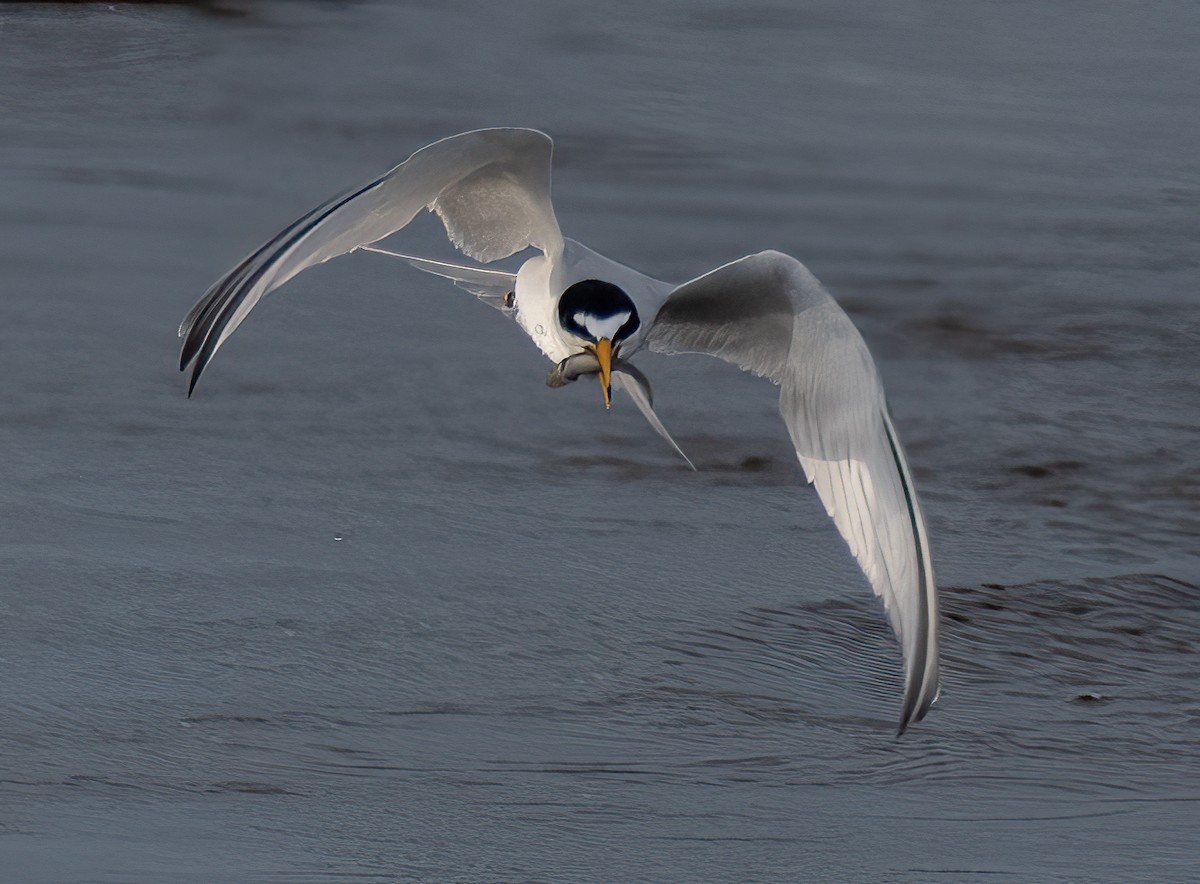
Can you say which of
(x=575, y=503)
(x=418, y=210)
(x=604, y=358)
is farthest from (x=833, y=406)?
(x=575, y=503)

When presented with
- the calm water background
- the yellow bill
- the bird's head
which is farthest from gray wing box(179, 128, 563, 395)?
the calm water background

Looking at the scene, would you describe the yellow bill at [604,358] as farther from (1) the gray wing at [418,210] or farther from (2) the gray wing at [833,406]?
(1) the gray wing at [418,210]

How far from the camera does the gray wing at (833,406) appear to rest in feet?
10.1

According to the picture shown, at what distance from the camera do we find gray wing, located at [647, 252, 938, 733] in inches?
121

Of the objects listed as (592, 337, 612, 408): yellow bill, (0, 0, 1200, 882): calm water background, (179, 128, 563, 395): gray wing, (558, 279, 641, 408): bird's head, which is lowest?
(0, 0, 1200, 882): calm water background

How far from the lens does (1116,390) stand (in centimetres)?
541

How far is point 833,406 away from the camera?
3406 mm

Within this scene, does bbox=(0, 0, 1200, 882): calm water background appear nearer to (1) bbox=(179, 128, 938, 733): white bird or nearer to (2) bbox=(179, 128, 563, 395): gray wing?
(1) bbox=(179, 128, 938, 733): white bird

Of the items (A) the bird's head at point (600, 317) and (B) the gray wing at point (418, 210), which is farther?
(A) the bird's head at point (600, 317)

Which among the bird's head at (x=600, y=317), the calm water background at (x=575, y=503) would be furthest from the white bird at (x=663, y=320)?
the calm water background at (x=575, y=503)

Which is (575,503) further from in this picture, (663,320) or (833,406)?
(833,406)

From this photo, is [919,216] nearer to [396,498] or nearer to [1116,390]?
[1116,390]

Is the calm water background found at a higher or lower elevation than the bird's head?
lower

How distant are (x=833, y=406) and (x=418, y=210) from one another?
0.90 m
